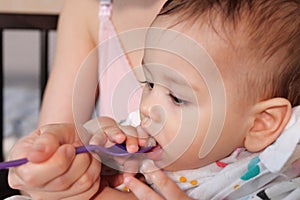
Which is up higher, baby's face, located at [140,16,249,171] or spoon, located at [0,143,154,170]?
baby's face, located at [140,16,249,171]

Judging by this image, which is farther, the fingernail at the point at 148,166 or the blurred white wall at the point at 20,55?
the blurred white wall at the point at 20,55

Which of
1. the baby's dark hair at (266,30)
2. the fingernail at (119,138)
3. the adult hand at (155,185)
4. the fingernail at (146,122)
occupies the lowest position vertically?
the adult hand at (155,185)

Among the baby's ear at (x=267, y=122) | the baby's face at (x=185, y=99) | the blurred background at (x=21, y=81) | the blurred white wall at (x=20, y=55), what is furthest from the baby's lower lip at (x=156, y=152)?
the blurred white wall at (x=20, y=55)

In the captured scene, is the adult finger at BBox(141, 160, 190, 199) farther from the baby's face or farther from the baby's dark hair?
the baby's dark hair

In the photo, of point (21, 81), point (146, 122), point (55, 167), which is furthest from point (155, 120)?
point (21, 81)

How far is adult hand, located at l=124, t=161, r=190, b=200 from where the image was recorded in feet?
2.17

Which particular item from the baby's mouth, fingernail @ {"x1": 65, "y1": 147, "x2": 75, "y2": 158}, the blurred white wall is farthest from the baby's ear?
the blurred white wall

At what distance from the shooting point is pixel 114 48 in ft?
3.37

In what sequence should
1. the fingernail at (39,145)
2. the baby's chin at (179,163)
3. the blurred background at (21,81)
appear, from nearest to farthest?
the fingernail at (39,145) → the baby's chin at (179,163) → the blurred background at (21,81)

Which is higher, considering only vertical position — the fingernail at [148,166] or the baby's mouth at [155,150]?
the baby's mouth at [155,150]

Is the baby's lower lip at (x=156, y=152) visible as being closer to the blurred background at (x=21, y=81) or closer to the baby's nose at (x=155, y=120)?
the baby's nose at (x=155, y=120)

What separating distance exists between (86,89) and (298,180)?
44 cm

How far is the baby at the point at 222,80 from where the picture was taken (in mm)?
Result: 617

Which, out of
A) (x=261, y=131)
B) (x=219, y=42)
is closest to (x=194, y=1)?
(x=219, y=42)
